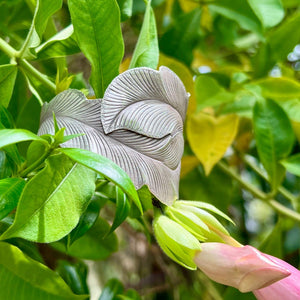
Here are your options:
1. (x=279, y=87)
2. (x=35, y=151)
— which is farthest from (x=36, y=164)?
(x=279, y=87)

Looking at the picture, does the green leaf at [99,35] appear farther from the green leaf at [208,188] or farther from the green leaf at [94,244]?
the green leaf at [208,188]

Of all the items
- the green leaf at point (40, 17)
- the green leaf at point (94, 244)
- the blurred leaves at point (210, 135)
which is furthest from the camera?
the blurred leaves at point (210, 135)

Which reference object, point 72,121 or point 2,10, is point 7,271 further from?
point 2,10

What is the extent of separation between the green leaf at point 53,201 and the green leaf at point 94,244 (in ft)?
0.48

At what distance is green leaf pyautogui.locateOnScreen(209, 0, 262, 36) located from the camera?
63 centimetres

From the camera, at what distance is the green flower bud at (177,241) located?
34cm

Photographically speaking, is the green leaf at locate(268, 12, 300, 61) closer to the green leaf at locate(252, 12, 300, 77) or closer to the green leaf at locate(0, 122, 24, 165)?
the green leaf at locate(252, 12, 300, 77)

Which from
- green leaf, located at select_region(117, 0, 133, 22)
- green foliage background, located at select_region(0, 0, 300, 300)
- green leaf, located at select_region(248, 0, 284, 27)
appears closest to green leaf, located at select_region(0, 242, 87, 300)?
green foliage background, located at select_region(0, 0, 300, 300)

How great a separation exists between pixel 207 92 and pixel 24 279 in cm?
36

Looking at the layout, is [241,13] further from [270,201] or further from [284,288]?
[284,288]

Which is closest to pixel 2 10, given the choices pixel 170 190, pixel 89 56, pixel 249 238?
pixel 89 56

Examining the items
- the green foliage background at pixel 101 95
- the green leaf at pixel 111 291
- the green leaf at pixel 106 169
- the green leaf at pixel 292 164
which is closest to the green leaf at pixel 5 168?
the green foliage background at pixel 101 95

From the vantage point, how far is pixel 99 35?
0.37 metres

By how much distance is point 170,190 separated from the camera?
35 centimetres
